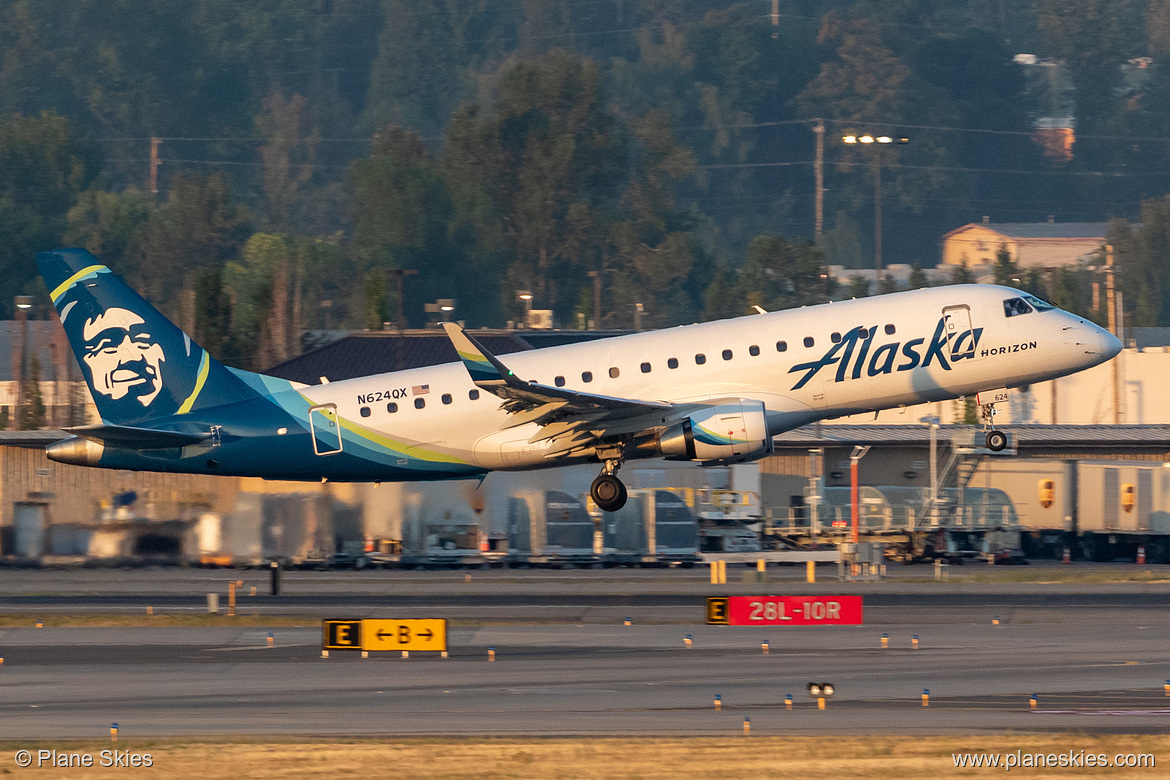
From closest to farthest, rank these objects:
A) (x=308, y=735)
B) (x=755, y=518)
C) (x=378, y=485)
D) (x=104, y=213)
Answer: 1. (x=308, y=735)
2. (x=378, y=485)
3. (x=755, y=518)
4. (x=104, y=213)

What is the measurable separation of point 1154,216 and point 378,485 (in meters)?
147

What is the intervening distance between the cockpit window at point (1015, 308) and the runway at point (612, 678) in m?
7.92

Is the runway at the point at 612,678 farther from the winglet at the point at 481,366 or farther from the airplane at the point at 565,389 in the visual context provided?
the winglet at the point at 481,366

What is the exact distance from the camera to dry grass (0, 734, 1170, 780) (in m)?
26.1

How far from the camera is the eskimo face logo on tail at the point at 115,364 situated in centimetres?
4653

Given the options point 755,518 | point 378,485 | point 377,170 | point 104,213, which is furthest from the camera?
point 104,213

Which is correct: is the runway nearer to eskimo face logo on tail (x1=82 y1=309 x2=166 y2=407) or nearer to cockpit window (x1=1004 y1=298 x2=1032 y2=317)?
eskimo face logo on tail (x1=82 y1=309 x2=166 y2=407)

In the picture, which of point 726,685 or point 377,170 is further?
point 377,170

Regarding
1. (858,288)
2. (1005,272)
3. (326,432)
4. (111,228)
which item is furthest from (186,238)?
(326,432)

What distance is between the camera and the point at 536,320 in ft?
370

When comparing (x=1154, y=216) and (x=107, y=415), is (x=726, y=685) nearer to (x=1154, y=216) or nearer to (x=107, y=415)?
(x=107, y=415)

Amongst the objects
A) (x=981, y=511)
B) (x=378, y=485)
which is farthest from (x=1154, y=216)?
(x=378, y=485)

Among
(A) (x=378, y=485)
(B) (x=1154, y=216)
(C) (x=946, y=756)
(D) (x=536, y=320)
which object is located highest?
(B) (x=1154, y=216)

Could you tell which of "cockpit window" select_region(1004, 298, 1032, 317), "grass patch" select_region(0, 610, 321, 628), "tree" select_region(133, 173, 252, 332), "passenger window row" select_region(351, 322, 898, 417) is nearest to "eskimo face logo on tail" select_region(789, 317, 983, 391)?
"passenger window row" select_region(351, 322, 898, 417)
